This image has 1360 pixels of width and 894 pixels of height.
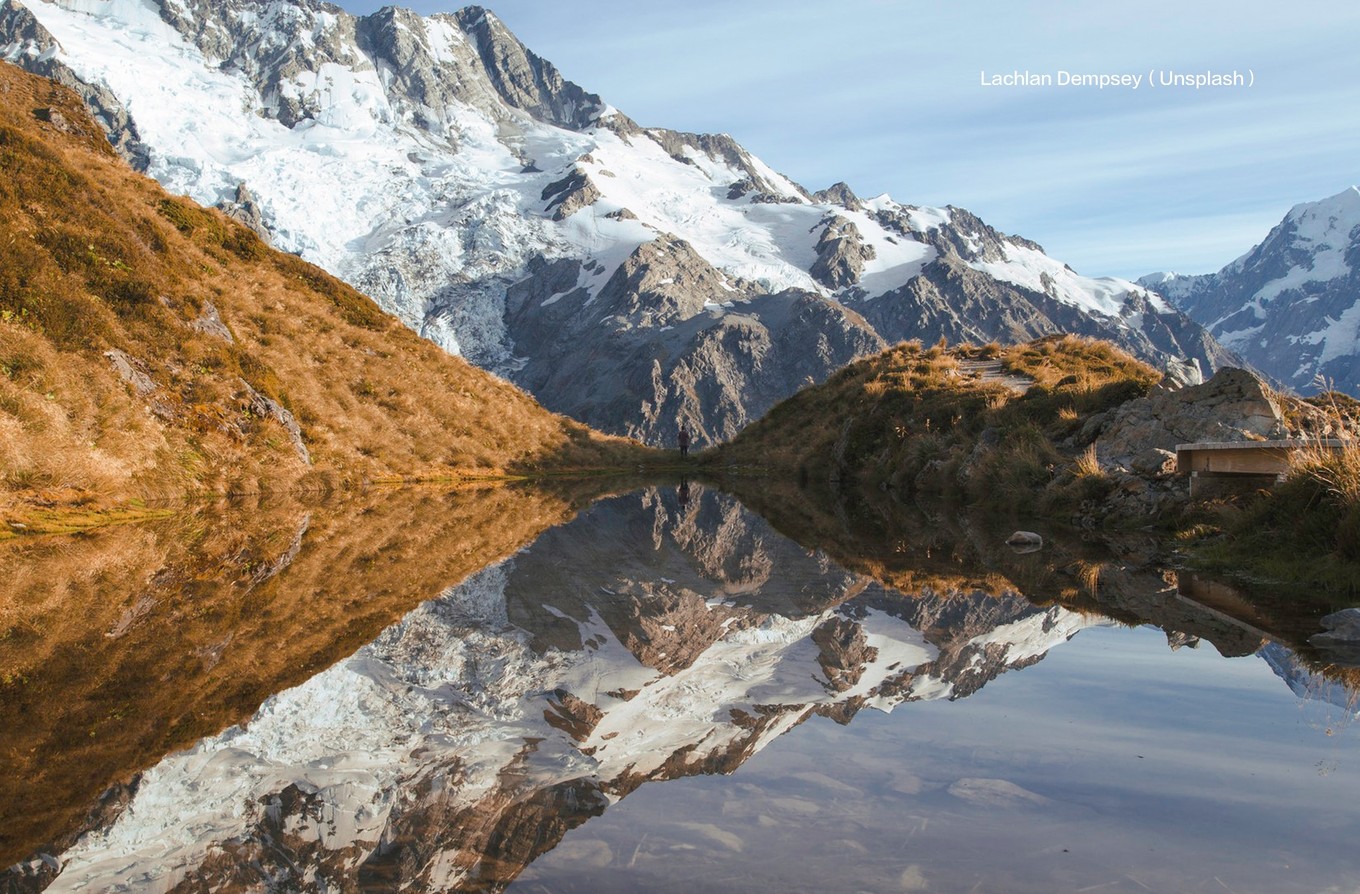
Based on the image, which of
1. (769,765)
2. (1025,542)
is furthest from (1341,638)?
(1025,542)

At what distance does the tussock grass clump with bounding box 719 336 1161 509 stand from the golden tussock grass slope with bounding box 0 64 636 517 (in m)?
10.4

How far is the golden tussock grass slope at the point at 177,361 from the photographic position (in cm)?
1527

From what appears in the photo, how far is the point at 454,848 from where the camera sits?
11.3ft

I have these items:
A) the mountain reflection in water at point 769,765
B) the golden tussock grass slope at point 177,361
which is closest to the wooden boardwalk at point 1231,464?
the mountain reflection in water at point 769,765

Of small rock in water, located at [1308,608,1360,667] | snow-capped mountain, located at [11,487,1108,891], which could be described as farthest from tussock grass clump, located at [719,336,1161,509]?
snow-capped mountain, located at [11,487,1108,891]

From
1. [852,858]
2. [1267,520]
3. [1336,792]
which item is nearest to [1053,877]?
[852,858]

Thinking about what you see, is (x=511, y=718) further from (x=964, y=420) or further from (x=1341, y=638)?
(x=964, y=420)

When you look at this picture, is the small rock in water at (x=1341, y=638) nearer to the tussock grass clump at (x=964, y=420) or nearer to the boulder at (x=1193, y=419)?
the boulder at (x=1193, y=419)

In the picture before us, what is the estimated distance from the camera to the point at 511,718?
511cm

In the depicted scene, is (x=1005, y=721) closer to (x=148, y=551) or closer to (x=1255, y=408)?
(x=148, y=551)

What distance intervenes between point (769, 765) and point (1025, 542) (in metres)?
9.29

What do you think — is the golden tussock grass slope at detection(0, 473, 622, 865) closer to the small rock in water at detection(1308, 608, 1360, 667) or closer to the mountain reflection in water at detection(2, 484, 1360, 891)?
the mountain reflection in water at detection(2, 484, 1360, 891)

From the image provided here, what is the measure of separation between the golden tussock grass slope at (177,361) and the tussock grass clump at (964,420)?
34.2ft

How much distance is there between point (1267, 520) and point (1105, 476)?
5669 millimetres
